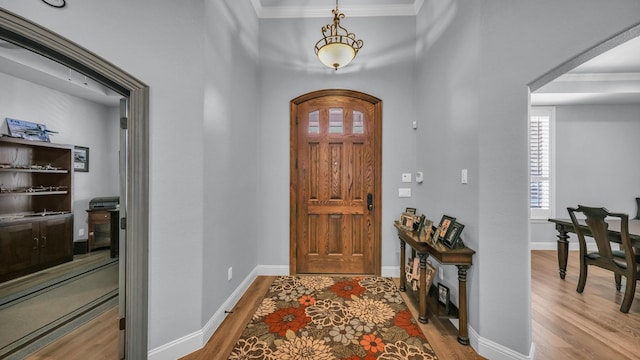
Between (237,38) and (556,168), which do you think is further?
(556,168)

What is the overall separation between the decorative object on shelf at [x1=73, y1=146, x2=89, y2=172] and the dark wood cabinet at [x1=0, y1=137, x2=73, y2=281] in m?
0.42

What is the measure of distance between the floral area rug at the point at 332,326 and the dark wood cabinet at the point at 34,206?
3.56m

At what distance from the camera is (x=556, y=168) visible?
4.70 meters

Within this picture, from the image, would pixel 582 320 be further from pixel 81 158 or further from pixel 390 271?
pixel 81 158

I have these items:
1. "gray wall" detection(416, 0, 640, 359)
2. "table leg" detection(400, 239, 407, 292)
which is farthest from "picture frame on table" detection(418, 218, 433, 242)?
"table leg" detection(400, 239, 407, 292)

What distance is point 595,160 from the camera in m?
4.61

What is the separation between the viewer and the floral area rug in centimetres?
183

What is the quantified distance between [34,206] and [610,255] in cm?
797

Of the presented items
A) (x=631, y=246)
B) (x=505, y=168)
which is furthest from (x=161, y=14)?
(x=631, y=246)

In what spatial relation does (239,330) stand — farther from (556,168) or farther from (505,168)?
(556,168)

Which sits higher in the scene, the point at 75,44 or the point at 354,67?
the point at 354,67

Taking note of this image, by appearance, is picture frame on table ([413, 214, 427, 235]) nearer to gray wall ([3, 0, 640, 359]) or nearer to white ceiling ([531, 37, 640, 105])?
gray wall ([3, 0, 640, 359])

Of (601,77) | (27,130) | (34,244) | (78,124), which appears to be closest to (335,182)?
(34,244)

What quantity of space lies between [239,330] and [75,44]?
236 cm
